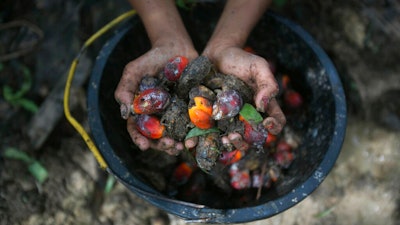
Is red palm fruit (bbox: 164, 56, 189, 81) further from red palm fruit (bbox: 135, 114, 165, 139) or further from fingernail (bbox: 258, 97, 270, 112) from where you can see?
fingernail (bbox: 258, 97, 270, 112)

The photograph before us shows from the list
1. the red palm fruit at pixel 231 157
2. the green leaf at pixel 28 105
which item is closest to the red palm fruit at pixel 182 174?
the red palm fruit at pixel 231 157

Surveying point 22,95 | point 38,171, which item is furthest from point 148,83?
point 22,95

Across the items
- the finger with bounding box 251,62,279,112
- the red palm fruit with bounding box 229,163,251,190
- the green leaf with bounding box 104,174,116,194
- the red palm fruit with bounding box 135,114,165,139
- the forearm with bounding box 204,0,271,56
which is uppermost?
the forearm with bounding box 204,0,271,56

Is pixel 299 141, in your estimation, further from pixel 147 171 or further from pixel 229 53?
pixel 147 171

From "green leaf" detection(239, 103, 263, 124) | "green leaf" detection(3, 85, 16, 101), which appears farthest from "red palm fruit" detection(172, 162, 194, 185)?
"green leaf" detection(3, 85, 16, 101)

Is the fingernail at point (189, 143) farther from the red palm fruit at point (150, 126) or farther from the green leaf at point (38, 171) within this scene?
the green leaf at point (38, 171)

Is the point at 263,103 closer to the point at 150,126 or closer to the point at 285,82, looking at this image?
the point at 150,126
